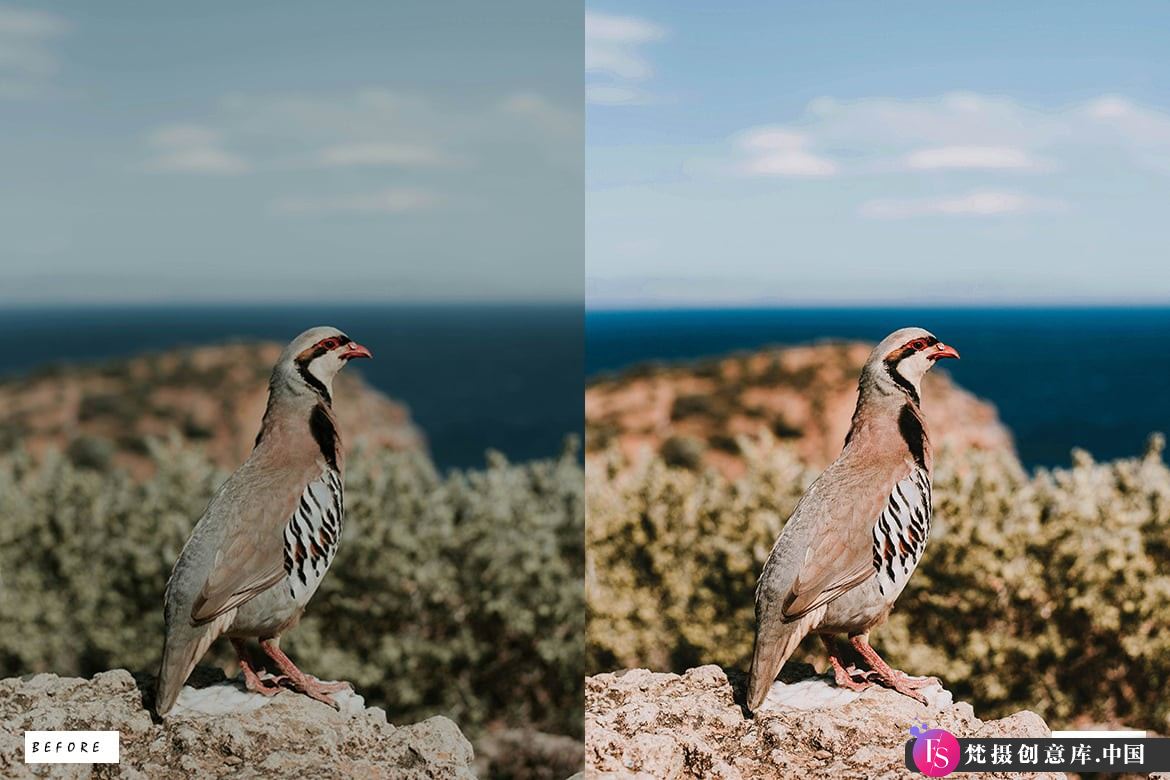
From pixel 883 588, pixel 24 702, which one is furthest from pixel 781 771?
pixel 24 702

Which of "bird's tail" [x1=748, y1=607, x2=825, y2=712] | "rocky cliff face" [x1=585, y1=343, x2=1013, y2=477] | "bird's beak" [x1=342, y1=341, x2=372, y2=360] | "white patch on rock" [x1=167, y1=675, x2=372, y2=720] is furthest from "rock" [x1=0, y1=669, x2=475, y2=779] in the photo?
"rocky cliff face" [x1=585, y1=343, x2=1013, y2=477]

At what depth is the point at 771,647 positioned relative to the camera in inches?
157

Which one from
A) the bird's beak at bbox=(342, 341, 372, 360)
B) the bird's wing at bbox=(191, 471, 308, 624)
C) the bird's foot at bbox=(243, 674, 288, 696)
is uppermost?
the bird's beak at bbox=(342, 341, 372, 360)

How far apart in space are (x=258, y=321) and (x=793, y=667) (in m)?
3.24

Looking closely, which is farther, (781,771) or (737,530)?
(737,530)

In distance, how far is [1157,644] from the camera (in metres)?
4.83

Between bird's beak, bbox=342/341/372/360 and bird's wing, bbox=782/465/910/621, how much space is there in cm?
169

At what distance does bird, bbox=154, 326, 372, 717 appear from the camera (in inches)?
152

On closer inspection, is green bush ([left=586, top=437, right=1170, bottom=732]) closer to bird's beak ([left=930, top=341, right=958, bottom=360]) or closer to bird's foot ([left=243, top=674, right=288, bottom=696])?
bird's beak ([left=930, top=341, right=958, bottom=360])

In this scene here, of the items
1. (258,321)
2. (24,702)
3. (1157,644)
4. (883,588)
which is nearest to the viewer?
(883,588)

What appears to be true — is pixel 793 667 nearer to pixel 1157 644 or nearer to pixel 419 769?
pixel 419 769

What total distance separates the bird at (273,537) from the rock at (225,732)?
→ 3.4 inches

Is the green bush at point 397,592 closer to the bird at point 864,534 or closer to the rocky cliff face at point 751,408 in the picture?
the rocky cliff face at point 751,408

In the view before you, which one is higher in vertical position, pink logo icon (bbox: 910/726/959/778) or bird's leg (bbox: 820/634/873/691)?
bird's leg (bbox: 820/634/873/691)
